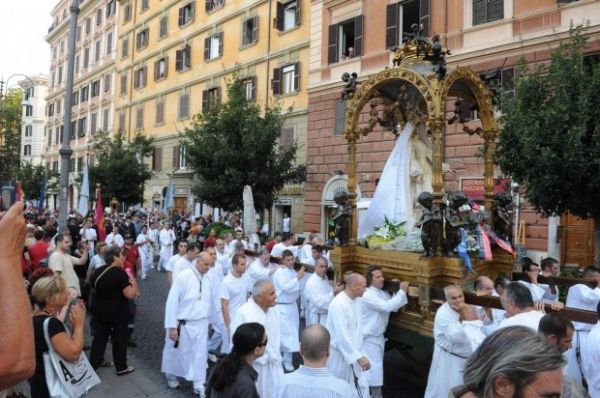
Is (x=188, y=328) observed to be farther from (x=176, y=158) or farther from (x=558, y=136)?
(x=176, y=158)

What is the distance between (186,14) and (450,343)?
29.6 meters

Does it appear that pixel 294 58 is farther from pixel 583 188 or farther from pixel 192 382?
pixel 192 382

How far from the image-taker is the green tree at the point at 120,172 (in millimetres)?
28891

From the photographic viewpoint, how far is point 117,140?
3058 cm

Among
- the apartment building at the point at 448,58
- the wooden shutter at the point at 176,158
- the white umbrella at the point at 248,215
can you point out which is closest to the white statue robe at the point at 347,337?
the apartment building at the point at 448,58

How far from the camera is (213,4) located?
2831cm

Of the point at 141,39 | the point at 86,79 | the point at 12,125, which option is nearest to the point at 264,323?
the point at 141,39

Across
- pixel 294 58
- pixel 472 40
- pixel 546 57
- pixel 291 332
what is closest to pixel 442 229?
pixel 291 332

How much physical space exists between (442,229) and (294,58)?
18366 millimetres

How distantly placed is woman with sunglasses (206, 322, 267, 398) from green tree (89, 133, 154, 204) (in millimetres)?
27081

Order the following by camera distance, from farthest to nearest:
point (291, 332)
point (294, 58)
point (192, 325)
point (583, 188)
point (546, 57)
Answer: point (294, 58)
point (546, 57)
point (583, 188)
point (291, 332)
point (192, 325)

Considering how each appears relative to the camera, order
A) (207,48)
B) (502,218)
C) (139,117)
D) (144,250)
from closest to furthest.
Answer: (502,218)
(144,250)
(207,48)
(139,117)

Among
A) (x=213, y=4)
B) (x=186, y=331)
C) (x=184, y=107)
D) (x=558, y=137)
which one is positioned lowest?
(x=186, y=331)

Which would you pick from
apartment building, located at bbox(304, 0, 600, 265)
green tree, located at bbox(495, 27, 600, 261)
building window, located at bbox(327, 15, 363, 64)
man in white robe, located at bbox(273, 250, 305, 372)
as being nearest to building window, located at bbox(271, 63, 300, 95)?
apartment building, located at bbox(304, 0, 600, 265)
